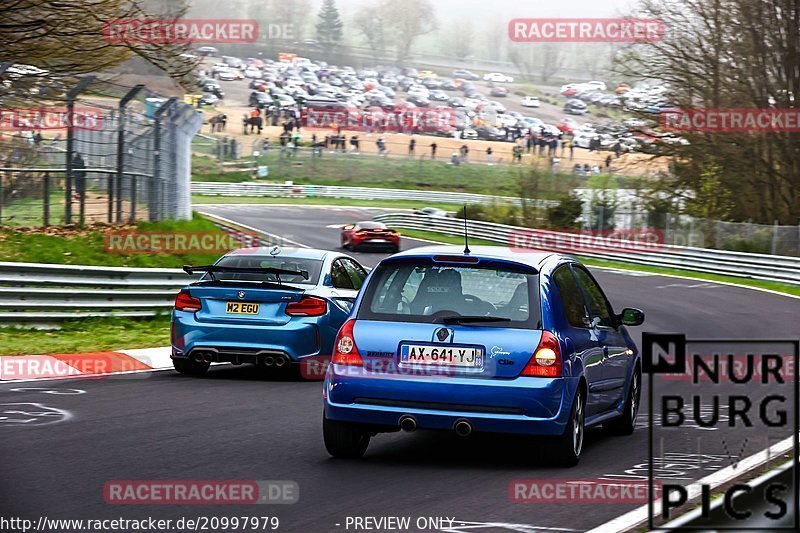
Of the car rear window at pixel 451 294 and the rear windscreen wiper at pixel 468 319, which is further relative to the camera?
the car rear window at pixel 451 294

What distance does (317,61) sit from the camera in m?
137

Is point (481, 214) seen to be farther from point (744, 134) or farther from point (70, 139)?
point (70, 139)

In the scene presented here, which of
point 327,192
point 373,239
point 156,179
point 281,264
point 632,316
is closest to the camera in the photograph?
point 632,316

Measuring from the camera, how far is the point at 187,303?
13.2 meters

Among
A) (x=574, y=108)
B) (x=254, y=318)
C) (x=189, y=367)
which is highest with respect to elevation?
(x=574, y=108)

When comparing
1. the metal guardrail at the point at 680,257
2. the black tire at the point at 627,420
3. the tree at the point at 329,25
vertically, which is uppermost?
the tree at the point at 329,25

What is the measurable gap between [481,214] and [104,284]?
38.1 m

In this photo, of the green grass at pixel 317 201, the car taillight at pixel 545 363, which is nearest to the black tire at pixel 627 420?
the car taillight at pixel 545 363

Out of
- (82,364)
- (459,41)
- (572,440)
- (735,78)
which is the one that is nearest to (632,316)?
(572,440)

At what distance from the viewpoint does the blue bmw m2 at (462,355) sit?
8.20 metres

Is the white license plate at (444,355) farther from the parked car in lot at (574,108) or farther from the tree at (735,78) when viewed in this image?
the parked car in lot at (574,108)

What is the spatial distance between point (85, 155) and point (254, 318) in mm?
10239

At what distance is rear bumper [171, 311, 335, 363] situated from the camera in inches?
512

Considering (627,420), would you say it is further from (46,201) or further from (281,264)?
(46,201)
